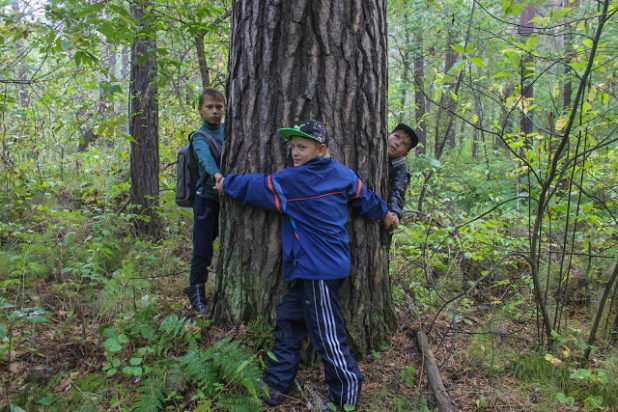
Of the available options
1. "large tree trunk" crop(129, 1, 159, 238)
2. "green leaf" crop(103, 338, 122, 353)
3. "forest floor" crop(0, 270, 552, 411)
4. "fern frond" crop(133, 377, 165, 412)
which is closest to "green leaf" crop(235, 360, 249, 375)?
"forest floor" crop(0, 270, 552, 411)

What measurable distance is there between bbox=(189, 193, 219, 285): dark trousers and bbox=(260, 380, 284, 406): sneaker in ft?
4.36

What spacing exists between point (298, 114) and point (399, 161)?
134 cm

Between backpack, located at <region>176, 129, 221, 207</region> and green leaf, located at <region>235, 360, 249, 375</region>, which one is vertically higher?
backpack, located at <region>176, 129, 221, 207</region>

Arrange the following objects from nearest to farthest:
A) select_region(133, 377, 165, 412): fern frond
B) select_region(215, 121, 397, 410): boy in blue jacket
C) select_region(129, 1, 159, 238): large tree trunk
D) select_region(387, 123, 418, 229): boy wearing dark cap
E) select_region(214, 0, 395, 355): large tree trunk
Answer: select_region(133, 377, 165, 412): fern frond, select_region(215, 121, 397, 410): boy in blue jacket, select_region(214, 0, 395, 355): large tree trunk, select_region(387, 123, 418, 229): boy wearing dark cap, select_region(129, 1, 159, 238): large tree trunk

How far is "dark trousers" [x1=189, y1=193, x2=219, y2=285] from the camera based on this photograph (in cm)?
374

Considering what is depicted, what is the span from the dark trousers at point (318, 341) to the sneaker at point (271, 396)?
3 cm

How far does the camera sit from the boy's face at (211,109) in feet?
12.6

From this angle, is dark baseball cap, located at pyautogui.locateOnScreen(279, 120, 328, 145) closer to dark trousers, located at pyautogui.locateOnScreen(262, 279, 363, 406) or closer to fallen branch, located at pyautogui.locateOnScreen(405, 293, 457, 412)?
dark trousers, located at pyautogui.locateOnScreen(262, 279, 363, 406)

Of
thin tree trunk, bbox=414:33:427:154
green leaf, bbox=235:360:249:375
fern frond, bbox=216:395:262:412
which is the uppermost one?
thin tree trunk, bbox=414:33:427:154

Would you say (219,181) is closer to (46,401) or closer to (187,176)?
(187,176)

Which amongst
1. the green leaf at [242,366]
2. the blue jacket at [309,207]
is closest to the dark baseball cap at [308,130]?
the blue jacket at [309,207]

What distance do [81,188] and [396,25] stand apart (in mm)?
9429

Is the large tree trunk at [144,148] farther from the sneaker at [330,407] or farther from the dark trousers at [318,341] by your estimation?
the sneaker at [330,407]

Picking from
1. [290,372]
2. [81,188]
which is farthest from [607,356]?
[81,188]
